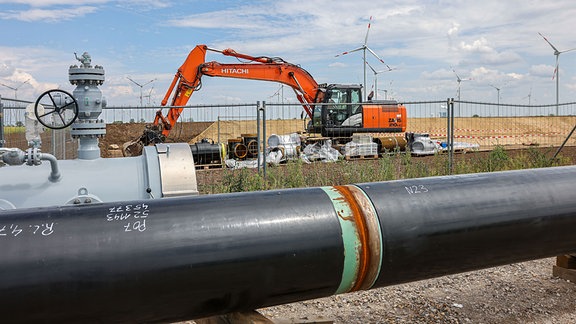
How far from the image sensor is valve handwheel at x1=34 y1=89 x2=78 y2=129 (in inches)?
163

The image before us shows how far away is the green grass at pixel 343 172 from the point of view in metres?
6.60

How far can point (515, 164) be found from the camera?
8508 millimetres

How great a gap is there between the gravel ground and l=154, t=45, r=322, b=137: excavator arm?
28.7ft

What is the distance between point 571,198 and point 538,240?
0.32m

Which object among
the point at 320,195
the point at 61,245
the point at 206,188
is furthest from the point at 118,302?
the point at 206,188

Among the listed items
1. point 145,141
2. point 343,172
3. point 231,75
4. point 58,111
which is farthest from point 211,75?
point 58,111

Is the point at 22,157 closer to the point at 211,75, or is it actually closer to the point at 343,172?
the point at 343,172

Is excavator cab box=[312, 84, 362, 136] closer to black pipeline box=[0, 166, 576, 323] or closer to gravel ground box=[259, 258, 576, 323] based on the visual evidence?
gravel ground box=[259, 258, 576, 323]

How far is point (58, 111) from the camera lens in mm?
4184

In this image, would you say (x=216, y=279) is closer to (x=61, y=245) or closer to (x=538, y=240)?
(x=61, y=245)

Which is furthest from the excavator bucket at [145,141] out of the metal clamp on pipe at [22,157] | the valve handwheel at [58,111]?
the metal clamp on pipe at [22,157]

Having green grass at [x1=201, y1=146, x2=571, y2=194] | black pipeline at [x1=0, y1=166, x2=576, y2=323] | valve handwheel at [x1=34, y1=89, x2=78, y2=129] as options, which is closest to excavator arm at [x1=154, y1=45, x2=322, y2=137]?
green grass at [x1=201, y1=146, x2=571, y2=194]

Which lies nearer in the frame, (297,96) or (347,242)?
(347,242)

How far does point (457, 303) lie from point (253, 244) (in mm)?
2389
